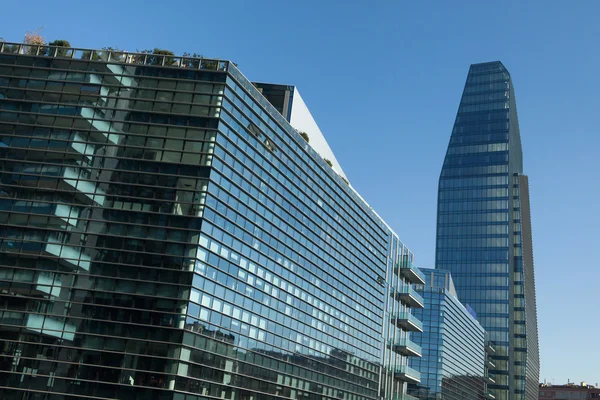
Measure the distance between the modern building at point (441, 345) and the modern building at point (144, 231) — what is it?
189 ft

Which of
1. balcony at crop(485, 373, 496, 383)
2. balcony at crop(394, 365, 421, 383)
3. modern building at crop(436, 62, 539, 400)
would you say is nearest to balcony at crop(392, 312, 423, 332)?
balcony at crop(394, 365, 421, 383)

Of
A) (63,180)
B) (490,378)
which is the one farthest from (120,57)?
(490,378)

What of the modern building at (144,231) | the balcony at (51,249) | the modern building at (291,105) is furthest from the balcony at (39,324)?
the modern building at (291,105)

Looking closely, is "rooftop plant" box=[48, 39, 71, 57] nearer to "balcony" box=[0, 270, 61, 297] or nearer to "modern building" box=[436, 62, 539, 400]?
"balcony" box=[0, 270, 61, 297]

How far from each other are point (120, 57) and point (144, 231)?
15.9 m

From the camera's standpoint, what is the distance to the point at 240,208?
184ft

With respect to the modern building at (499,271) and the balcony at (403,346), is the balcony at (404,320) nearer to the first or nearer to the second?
the balcony at (403,346)

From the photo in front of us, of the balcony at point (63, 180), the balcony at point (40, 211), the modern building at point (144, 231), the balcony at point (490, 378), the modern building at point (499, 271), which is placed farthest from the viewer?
the modern building at point (499, 271)

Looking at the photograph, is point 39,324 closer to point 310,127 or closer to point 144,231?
point 144,231

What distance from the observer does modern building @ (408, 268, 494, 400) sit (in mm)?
119188

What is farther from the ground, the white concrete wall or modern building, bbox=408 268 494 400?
the white concrete wall

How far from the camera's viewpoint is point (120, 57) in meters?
56.2

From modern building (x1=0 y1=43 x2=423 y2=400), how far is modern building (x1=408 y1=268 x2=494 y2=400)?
189 ft

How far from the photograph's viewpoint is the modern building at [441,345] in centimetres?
11919
